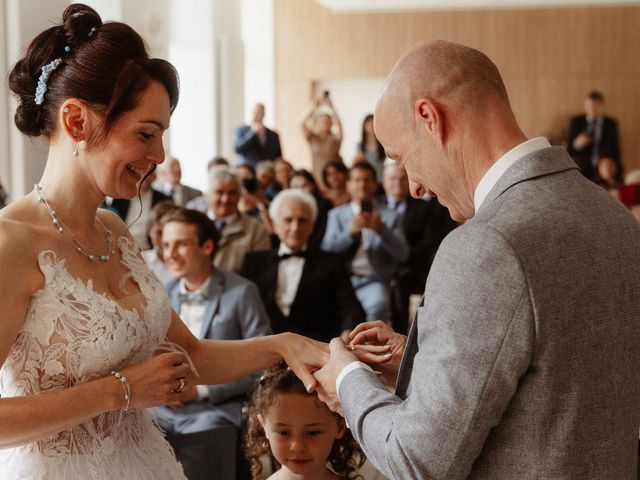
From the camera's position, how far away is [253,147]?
10.2 meters

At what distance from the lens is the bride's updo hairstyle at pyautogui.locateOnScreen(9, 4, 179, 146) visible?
1792 mm

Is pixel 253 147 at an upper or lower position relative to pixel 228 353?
lower

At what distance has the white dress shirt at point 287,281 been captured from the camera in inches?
180

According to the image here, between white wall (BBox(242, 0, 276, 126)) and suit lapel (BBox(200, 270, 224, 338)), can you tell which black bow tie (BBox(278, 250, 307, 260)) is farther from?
white wall (BBox(242, 0, 276, 126))

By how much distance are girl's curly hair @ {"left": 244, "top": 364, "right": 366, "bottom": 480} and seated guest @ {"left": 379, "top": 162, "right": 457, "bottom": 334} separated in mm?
2971

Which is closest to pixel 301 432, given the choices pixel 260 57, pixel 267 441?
pixel 267 441

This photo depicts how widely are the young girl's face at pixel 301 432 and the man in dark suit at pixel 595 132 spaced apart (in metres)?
10.6

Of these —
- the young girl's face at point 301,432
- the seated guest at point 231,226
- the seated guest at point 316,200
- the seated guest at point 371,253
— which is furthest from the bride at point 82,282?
the seated guest at point 316,200

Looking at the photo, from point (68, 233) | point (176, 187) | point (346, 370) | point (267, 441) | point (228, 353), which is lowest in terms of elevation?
point (176, 187)

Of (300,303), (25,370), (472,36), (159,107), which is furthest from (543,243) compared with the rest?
(472,36)

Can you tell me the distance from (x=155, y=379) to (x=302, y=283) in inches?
107

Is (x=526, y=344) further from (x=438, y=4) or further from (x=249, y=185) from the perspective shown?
(x=438, y=4)

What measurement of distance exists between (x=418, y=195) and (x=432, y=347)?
0.36 m

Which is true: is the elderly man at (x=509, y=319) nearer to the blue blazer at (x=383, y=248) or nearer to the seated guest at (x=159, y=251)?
the seated guest at (x=159, y=251)
